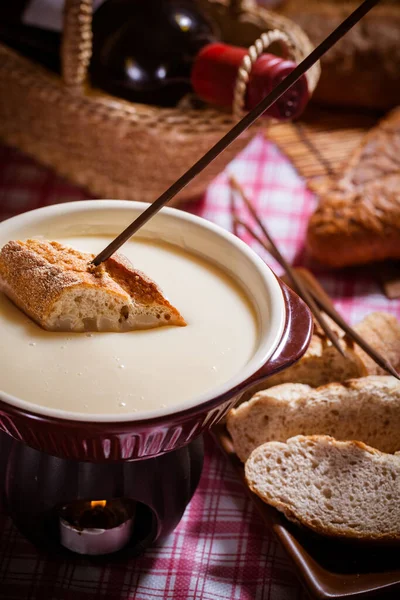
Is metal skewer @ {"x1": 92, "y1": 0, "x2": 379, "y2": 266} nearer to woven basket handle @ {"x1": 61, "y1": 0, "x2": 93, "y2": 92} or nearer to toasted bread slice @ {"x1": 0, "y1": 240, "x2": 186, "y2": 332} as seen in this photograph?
toasted bread slice @ {"x1": 0, "y1": 240, "x2": 186, "y2": 332}

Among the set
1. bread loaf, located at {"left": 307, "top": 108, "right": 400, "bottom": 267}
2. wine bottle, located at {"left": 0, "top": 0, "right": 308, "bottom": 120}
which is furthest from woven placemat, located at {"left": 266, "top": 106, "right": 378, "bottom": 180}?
wine bottle, located at {"left": 0, "top": 0, "right": 308, "bottom": 120}

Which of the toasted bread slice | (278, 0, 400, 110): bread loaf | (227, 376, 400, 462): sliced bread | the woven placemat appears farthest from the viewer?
(278, 0, 400, 110): bread loaf

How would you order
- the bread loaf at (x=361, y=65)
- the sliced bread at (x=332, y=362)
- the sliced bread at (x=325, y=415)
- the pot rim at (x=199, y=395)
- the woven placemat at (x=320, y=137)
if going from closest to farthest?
the pot rim at (x=199, y=395) → the sliced bread at (x=325, y=415) → the sliced bread at (x=332, y=362) → the woven placemat at (x=320, y=137) → the bread loaf at (x=361, y=65)

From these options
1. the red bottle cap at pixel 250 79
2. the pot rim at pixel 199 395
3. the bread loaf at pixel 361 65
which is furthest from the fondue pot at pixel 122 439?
the bread loaf at pixel 361 65

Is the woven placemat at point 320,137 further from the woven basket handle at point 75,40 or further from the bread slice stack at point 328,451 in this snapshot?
the bread slice stack at point 328,451

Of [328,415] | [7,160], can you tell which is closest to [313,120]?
[7,160]

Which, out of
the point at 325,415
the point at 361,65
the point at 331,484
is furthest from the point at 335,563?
the point at 361,65

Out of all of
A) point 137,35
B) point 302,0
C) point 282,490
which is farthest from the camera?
point 302,0

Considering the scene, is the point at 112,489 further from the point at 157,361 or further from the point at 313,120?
the point at 313,120
